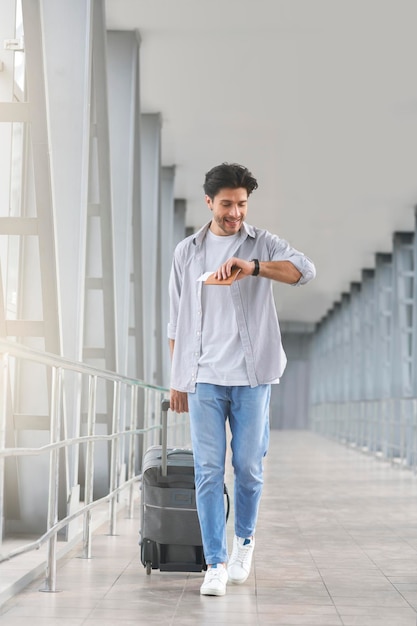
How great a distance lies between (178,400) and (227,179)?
761 millimetres

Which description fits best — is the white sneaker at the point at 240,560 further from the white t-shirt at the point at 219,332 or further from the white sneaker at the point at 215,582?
the white t-shirt at the point at 219,332

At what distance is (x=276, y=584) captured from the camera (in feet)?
11.5

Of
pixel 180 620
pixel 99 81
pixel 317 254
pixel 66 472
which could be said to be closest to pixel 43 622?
pixel 180 620

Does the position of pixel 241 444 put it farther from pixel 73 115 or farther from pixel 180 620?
pixel 73 115

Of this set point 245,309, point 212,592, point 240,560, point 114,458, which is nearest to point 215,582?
point 212,592

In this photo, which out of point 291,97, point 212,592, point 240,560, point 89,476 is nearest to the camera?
point 212,592

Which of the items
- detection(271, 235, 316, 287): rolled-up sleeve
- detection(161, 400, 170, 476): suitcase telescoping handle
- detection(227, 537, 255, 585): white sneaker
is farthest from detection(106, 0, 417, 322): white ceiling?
detection(227, 537, 255, 585): white sneaker

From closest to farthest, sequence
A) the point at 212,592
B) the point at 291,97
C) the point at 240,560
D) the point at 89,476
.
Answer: the point at 212,592 < the point at 240,560 < the point at 89,476 < the point at 291,97

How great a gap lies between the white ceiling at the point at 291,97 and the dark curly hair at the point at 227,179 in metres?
4.83

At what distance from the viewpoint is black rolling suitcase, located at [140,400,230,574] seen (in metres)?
3.50

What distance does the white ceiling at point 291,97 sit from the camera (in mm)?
8133

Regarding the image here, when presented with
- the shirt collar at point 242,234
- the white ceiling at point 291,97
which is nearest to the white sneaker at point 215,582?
the shirt collar at point 242,234

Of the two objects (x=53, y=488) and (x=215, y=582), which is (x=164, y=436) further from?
(x=215, y=582)

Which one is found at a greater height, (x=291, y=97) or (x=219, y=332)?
(x=291, y=97)
